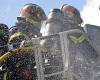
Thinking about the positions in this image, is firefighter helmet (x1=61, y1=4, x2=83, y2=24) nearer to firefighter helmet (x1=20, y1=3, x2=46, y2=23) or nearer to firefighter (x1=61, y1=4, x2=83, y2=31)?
firefighter (x1=61, y1=4, x2=83, y2=31)

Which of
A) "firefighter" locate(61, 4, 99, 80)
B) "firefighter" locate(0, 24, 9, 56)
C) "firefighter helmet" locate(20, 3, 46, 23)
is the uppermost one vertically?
"firefighter helmet" locate(20, 3, 46, 23)

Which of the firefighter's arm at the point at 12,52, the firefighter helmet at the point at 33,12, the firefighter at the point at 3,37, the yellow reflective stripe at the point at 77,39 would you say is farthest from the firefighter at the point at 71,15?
the firefighter's arm at the point at 12,52

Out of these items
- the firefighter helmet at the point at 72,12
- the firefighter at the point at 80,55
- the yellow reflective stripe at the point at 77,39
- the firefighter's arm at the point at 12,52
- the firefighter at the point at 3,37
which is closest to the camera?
the firefighter at the point at 80,55

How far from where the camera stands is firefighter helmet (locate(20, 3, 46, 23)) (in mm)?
11539

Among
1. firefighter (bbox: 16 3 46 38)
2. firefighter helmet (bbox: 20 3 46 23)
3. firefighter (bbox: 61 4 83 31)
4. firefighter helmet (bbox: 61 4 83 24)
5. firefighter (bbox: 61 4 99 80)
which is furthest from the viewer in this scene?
firefighter helmet (bbox: 20 3 46 23)

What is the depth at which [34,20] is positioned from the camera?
11.3 metres

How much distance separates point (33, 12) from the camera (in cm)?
1167

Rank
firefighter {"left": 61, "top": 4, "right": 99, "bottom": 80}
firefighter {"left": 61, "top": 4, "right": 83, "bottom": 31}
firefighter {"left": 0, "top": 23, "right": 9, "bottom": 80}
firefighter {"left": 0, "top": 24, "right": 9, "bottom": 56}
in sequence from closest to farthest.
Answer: firefighter {"left": 61, "top": 4, "right": 99, "bottom": 80}
firefighter {"left": 0, "top": 23, "right": 9, "bottom": 80}
firefighter {"left": 0, "top": 24, "right": 9, "bottom": 56}
firefighter {"left": 61, "top": 4, "right": 83, "bottom": 31}

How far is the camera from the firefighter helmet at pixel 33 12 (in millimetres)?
11539

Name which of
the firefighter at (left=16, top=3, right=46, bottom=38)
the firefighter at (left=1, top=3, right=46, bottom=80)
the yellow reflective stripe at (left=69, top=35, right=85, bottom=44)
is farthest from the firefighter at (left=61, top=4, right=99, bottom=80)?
the firefighter at (left=16, top=3, right=46, bottom=38)

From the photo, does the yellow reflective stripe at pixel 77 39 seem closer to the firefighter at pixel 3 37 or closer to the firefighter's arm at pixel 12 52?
the firefighter's arm at pixel 12 52

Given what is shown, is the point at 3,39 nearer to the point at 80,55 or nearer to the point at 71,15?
the point at 71,15

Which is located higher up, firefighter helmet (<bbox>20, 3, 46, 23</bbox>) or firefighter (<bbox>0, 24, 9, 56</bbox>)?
firefighter helmet (<bbox>20, 3, 46, 23</bbox>)

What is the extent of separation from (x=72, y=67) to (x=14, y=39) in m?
2.22
